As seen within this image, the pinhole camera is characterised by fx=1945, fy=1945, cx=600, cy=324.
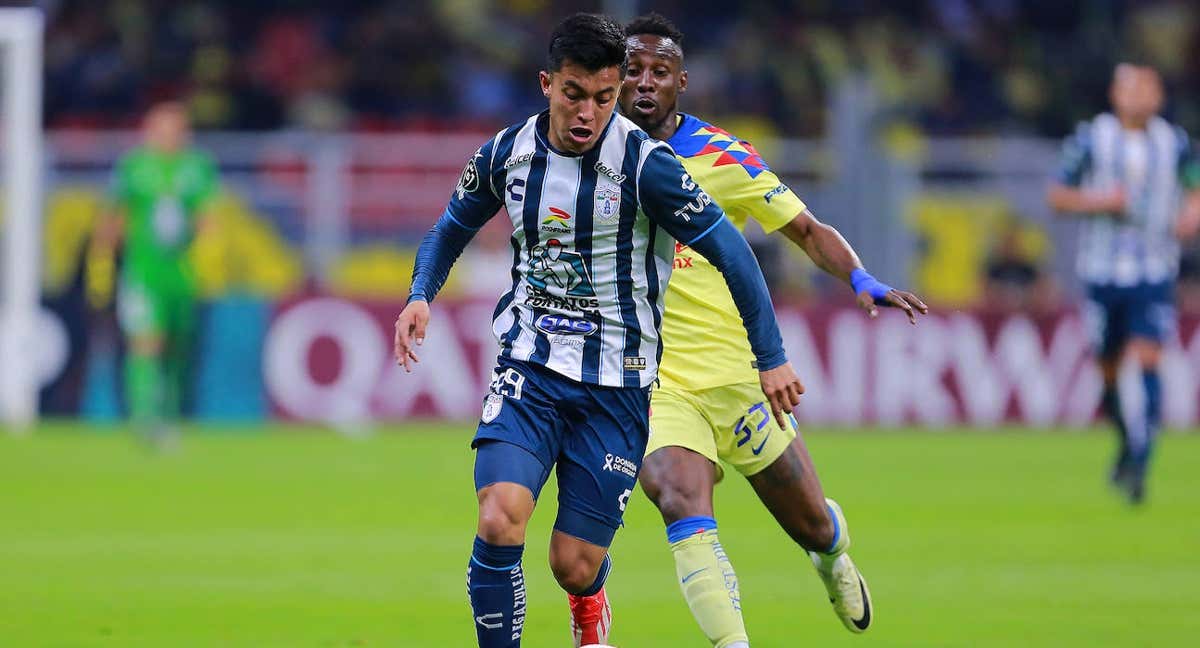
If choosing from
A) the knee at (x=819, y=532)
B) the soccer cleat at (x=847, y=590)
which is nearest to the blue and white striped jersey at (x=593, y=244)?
the knee at (x=819, y=532)

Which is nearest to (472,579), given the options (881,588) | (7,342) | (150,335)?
(881,588)

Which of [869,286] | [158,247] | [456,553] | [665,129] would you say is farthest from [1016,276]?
[869,286]

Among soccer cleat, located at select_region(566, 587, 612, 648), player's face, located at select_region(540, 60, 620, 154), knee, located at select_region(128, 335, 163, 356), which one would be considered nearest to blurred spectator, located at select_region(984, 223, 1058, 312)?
knee, located at select_region(128, 335, 163, 356)

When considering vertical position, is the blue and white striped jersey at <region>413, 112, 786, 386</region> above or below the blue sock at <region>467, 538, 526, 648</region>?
above

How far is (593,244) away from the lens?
5828 mm

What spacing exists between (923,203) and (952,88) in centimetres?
449

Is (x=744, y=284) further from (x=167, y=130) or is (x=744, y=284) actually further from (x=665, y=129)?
(x=167, y=130)

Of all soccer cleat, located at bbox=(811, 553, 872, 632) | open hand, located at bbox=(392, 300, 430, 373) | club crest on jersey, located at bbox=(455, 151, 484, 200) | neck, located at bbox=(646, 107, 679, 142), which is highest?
neck, located at bbox=(646, 107, 679, 142)

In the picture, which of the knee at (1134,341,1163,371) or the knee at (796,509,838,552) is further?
the knee at (1134,341,1163,371)

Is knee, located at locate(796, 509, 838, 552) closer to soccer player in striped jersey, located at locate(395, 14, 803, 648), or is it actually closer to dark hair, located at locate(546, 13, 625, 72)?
soccer player in striped jersey, located at locate(395, 14, 803, 648)

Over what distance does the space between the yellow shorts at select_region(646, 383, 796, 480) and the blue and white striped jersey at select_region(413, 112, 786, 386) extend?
694 mm

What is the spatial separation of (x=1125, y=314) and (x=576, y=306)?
7474 millimetres

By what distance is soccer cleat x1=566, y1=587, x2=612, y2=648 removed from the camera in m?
6.31

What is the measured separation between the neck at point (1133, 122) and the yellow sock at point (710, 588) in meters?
7.22
